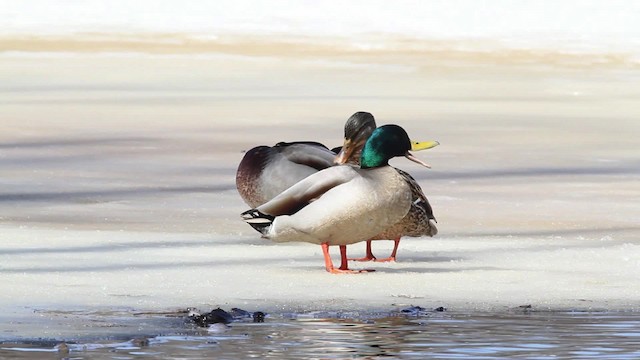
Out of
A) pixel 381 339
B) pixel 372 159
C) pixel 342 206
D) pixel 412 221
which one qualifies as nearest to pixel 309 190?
pixel 342 206

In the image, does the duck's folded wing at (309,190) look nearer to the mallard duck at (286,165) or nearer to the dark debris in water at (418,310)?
the mallard duck at (286,165)

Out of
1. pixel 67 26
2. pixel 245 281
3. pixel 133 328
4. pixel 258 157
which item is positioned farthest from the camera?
pixel 67 26

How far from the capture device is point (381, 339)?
25.6 feet

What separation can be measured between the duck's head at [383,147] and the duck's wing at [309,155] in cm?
93

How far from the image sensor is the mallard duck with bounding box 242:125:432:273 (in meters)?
9.68

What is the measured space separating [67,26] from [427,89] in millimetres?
11044

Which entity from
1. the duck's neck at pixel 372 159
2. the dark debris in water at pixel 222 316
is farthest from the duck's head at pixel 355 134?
the dark debris in water at pixel 222 316

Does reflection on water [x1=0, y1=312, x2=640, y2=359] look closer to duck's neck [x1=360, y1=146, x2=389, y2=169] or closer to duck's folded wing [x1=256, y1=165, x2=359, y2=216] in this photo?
duck's folded wing [x1=256, y1=165, x2=359, y2=216]

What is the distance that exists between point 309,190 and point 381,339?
2.12 meters

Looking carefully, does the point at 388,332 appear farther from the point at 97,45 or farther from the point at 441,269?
the point at 97,45

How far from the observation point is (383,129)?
33.8 feet

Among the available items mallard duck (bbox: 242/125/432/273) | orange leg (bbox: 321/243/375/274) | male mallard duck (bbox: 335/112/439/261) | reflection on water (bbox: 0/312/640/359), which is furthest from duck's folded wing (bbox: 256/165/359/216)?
Answer: reflection on water (bbox: 0/312/640/359)

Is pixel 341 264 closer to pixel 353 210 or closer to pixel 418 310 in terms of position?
pixel 353 210

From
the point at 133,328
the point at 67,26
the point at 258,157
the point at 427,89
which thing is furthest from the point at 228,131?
the point at 67,26
